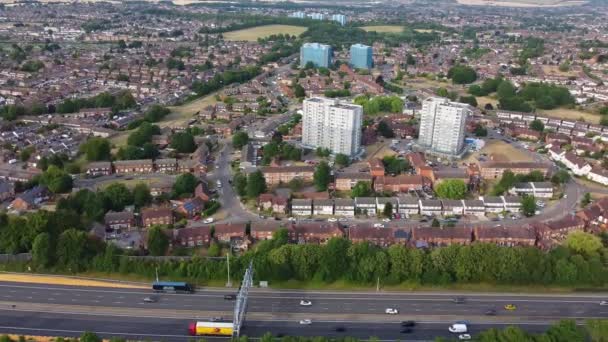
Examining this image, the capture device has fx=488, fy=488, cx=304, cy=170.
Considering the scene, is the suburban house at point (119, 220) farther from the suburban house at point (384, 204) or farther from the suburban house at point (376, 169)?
the suburban house at point (376, 169)

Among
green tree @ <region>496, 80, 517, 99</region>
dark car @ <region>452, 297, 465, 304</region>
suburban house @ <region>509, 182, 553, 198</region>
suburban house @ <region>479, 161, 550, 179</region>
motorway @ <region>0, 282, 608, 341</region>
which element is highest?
green tree @ <region>496, 80, 517, 99</region>

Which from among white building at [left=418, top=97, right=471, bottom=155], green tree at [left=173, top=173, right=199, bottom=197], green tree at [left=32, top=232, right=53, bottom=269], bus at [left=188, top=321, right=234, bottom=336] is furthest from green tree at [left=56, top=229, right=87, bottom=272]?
white building at [left=418, top=97, right=471, bottom=155]

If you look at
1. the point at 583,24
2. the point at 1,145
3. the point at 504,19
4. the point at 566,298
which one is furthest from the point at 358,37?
the point at 566,298

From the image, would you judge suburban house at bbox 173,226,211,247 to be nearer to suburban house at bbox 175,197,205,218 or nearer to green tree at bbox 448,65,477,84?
suburban house at bbox 175,197,205,218

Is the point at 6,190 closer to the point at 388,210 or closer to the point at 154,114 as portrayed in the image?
the point at 154,114

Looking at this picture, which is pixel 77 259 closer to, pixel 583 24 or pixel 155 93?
pixel 155 93

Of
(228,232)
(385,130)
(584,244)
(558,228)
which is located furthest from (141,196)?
(584,244)
